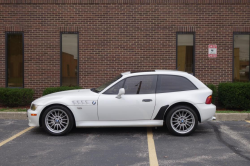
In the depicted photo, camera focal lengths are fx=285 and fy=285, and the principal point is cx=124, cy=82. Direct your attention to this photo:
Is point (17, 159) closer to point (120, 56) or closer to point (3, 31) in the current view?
point (120, 56)

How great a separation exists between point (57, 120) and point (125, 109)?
5.06 ft

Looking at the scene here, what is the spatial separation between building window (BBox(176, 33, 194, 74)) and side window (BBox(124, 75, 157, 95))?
15.6 ft

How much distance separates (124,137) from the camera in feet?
20.8

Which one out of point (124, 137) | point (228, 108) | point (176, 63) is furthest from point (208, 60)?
point (124, 137)

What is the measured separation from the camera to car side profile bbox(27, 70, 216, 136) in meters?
6.32

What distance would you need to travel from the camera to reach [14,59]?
441 inches

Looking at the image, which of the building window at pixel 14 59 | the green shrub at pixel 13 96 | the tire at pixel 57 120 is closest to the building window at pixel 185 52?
the green shrub at pixel 13 96

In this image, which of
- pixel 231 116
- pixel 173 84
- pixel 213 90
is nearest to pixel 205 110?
pixel 173 84

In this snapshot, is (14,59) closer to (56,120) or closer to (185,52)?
(56,120)

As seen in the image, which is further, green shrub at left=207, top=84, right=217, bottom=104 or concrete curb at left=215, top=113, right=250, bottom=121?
green shrub at left=207, top=84, right=217, bottom=104

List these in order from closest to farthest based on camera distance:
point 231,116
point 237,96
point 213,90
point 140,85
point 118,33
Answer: point 140,85 → point 231,116 → point 237,96 → point 213,90 → point 118,33

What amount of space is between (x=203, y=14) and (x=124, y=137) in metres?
6.79

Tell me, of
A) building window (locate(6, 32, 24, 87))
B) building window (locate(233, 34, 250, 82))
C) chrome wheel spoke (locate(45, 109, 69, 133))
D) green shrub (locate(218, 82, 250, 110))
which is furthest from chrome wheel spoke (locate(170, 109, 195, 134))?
building window (locate(6, 32, 24, 87))

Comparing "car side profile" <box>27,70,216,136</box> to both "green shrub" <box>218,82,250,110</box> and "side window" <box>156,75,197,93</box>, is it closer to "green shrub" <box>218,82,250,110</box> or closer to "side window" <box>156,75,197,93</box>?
"side window" <box>156,75,197,93</box>
